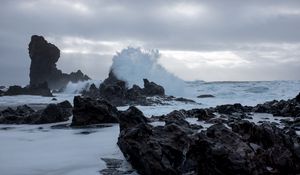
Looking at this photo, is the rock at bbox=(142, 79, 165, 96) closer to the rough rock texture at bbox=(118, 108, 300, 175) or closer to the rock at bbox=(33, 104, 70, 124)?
the rock at bbox=(33, 104, 70, 124)

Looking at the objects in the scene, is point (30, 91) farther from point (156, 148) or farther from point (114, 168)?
point (156, 148)

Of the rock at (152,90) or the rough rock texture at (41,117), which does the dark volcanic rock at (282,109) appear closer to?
the rough rock texture at (41,117)

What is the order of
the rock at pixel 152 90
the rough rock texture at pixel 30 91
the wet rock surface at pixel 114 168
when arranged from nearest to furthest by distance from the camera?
the wet rock surface at pixel 114 168 < the rock at pixel 152 90 < the rough rock texture at pixel 30 91

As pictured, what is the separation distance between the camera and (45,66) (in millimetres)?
67875

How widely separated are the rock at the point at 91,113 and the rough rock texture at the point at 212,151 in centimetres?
665

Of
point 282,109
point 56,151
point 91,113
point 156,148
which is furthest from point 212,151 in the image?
point 282,109

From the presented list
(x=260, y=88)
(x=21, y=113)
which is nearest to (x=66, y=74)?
(x=260, y=88)

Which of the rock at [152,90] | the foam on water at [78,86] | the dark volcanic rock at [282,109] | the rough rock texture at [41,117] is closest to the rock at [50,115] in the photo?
the rough rock texture at [41,117]

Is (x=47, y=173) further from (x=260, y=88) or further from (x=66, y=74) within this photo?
(x=66, y=74)

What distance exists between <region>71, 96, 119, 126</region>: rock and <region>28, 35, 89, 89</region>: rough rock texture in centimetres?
5184

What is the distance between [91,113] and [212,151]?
886 cm

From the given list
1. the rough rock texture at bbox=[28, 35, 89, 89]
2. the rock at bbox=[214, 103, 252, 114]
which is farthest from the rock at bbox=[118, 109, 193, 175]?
the rough rock texture at bbox=[28, 35, 89, 89]

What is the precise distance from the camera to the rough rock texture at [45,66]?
6669 cm

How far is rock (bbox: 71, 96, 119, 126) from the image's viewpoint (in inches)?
549
